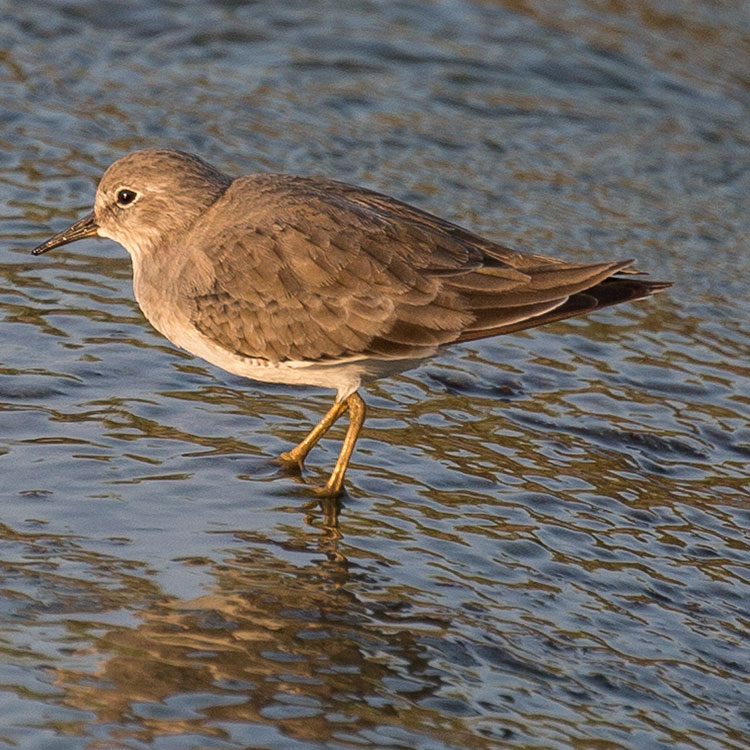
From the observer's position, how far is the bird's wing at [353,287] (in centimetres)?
721

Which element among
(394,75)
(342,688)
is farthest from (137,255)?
(394,75)

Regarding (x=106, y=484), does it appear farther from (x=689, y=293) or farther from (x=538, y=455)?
(x=689, y=293)

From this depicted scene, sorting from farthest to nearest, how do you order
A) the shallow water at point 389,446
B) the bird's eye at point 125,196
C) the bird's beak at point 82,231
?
the bird's beak at point 82,231 → the bird's eye at point 125,196 → the shallow water at point 389,446

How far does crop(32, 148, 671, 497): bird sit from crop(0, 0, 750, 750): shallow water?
50 centimetres

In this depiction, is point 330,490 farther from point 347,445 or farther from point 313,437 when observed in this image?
point 313,437

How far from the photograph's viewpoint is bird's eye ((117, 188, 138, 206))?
26.4ft

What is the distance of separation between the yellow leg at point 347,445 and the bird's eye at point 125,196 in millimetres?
1675

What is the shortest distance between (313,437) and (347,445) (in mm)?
285

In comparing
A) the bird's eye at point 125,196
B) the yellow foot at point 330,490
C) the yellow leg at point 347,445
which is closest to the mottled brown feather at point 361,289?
the yellow leg at point 347,445

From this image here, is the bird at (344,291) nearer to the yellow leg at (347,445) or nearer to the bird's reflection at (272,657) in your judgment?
the yellow leg at (347,445)

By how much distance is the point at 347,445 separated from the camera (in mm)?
7348

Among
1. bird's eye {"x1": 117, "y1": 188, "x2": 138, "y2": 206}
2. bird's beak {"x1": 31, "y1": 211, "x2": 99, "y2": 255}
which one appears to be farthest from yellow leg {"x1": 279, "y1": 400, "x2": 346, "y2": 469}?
bird's beak {"x1": 31, "y1": 211, "x2": 99, "y2": 255}

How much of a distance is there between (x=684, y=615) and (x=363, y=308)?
7.04ft

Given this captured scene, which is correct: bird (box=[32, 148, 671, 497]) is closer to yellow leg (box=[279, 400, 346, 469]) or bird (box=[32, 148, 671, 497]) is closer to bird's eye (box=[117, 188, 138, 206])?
yellow leg (box=[279, 400, 346, 469])
